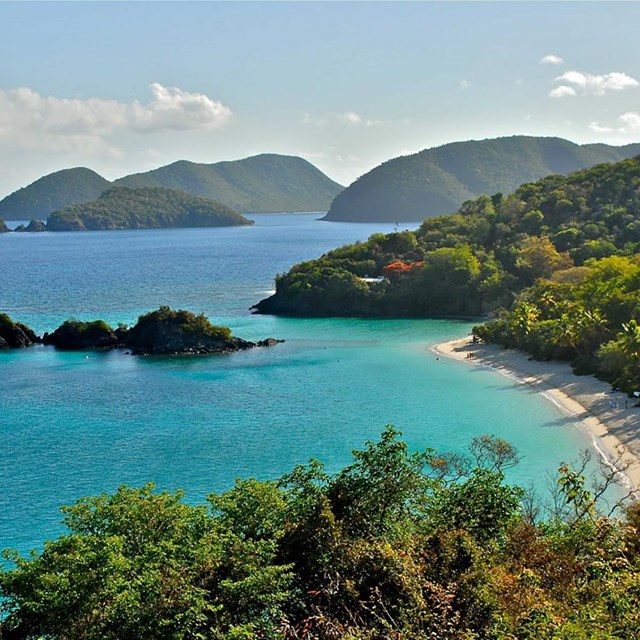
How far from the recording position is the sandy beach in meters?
35.3

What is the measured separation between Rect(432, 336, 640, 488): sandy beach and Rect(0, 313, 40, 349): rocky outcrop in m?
40.0

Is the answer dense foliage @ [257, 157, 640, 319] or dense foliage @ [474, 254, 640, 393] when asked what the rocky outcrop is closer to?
dense foliage @ [257, 157, 640, 319]

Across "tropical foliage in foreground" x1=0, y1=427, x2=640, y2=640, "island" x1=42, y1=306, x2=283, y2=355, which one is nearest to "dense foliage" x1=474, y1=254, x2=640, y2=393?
"island" x1=42, y1=306, x2=283, y2=355

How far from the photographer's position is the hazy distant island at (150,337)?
65.7m

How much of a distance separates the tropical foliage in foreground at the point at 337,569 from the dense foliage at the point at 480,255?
61791 millimetres

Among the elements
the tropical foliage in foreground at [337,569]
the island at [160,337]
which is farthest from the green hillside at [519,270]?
the tropical foliage in foreground at [337,569]

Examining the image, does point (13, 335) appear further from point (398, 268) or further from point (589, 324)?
point (589, 324)

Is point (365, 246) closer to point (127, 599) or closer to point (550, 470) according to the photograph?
point (550, 470)

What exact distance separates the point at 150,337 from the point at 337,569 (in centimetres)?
5336

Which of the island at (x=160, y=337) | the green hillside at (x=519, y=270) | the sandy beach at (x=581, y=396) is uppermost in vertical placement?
the green hillside at (x=519, y=270)

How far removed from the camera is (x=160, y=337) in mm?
→ 66062

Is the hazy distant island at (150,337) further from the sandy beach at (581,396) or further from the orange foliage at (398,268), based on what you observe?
the orange foliage at (398,268)

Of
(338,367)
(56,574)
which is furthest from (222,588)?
(338,367)

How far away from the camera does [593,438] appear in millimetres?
37469
